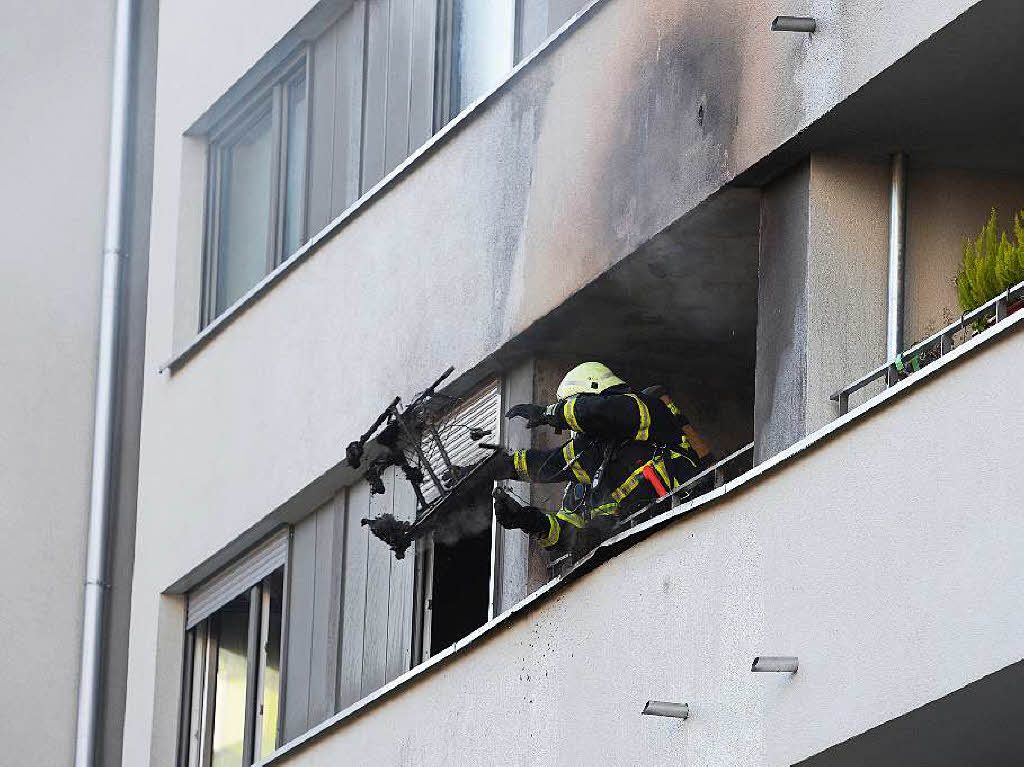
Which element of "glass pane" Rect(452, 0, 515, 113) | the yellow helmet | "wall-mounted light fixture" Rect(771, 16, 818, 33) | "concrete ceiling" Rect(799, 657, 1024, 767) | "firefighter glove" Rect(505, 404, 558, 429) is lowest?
"concrete ceiling" Rect(799, 657, 1024, 767)

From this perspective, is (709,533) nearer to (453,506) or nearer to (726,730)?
(726,730)

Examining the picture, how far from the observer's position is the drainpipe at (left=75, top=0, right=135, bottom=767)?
19234mm

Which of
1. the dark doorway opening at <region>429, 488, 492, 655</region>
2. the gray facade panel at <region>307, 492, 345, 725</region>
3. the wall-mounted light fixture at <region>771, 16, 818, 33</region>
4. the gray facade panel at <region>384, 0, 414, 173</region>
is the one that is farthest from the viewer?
the gray facade panel at <region>384, 0, 414, 173</region>

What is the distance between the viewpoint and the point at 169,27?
18328mm

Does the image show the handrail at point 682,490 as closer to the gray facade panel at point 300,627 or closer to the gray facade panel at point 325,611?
the gray facade panel at point 325,611

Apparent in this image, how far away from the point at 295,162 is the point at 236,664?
310 cm

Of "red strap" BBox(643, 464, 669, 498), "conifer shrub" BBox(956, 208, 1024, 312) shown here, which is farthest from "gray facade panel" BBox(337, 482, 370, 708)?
"conifer shrub" BBox(956, 208, 1024, 312)

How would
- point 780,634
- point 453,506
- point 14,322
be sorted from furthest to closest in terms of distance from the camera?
point 14,322 < point 453,506 < point 780,634

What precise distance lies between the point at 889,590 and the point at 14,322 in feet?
39.9

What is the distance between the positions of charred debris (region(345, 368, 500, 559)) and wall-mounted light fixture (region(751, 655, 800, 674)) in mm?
3641

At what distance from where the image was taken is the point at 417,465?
14.0m

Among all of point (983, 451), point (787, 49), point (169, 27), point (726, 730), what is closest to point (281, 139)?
point (169, 27)

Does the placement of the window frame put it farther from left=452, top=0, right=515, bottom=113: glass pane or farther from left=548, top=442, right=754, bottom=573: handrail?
left=452, top=0, right=515, bottom=113: glass pane

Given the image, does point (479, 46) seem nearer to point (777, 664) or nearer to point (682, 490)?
point (682, 490)
